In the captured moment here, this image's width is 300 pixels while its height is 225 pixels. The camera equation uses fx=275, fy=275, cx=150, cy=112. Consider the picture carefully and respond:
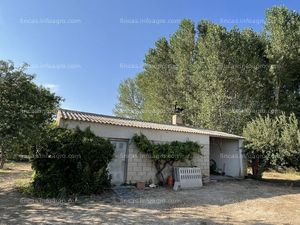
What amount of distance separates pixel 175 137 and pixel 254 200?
15.8ft

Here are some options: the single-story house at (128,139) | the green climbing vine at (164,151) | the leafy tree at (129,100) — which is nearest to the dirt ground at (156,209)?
the single-story house at (128,139)

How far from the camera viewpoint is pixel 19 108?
9164 millimetres

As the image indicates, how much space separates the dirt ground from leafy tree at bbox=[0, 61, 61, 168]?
1986mm

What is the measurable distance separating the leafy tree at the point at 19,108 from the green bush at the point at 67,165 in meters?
0.70

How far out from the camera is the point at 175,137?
1345cm

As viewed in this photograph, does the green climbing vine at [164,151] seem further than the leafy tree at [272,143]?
No

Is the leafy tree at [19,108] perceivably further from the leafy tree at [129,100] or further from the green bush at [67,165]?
the leafy tree at [129,100]

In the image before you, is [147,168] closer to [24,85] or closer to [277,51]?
[24,85]

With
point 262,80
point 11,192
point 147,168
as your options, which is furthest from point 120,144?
point 262,80

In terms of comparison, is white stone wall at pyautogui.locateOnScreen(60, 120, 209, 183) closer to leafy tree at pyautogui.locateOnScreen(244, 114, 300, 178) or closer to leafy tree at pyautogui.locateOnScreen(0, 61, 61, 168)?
leafy tree at pyautogui.locateOnScreen(0, 61, 61, 168)

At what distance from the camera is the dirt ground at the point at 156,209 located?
6781mm

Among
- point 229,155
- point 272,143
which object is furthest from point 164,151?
point 272,143

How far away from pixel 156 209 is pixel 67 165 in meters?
3.60

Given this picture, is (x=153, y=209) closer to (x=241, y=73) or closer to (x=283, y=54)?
(x=241, y=73)
